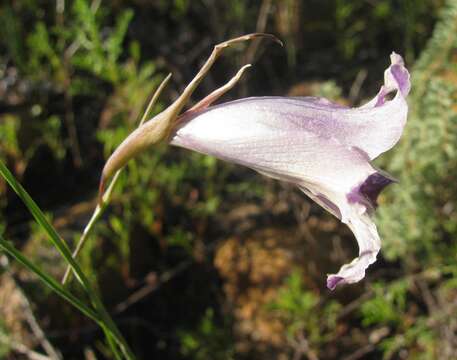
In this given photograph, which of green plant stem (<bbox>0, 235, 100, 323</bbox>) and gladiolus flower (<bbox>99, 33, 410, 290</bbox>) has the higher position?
gladiolus flower (<bbox>99, 33, 410, 290</bbox>)

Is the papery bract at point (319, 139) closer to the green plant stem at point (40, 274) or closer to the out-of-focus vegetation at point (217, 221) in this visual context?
the green plant stem at point (40, 274)

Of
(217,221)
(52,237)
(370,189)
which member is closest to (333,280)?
(370,189)

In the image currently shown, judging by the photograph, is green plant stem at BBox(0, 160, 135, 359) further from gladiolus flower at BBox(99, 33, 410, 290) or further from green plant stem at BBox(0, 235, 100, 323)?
gladiolus flower at BBox(99, 33, 410, 290)

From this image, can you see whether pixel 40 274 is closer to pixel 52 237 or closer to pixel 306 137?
pixel 52 237

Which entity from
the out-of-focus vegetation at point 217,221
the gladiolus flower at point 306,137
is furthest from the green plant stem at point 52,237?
the out-of-focus vegetation at point 217,221

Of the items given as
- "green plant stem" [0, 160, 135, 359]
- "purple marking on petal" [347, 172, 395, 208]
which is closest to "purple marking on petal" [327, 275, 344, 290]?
"purple marking on petal" [347, 172, 395, 208]

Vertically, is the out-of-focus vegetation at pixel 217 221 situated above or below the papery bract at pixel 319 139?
below

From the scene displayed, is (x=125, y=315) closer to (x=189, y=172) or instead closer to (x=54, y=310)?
(x=54, y=310)

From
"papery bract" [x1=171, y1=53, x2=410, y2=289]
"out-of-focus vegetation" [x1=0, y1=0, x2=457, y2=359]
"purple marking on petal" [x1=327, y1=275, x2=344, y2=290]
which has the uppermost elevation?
"papery bract" [x1=171, y1=53, x2=410, y2=289]
